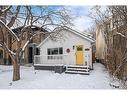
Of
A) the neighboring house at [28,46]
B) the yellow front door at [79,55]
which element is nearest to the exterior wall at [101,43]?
the yellow front door at [79,55]

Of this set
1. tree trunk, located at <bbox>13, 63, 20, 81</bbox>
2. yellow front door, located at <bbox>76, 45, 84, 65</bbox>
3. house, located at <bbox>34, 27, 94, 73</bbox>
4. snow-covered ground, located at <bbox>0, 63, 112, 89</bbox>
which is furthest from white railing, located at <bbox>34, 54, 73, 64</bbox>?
tree trunk, located at <bbox>13, 63, 20, 81</bbox>

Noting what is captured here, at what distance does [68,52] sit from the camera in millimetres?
9438

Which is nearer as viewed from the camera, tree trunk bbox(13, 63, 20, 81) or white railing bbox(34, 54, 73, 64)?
tree trunk bbox(13, 63, 20, 81)

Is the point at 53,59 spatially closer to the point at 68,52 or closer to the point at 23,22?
the point at 68,52

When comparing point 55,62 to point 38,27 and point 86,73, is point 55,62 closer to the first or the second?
point 86,73

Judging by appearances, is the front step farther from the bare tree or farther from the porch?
the bare tree

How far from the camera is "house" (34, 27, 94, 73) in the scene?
9.06 meters

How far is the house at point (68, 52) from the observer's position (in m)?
9.06

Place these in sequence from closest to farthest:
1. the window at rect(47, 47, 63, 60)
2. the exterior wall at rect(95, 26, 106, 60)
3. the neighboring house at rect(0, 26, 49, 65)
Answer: the neighboring house at rect(0, 26, 49, 65), the window at rect(47, 47, 63, 60), the exterior wall at rect(95, 26, 106, 60)

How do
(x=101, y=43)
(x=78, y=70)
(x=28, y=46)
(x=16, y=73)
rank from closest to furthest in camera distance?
(x=16, y=73) → (x=78, y=70) → (x=28, y=46) → (x=101, y=43)

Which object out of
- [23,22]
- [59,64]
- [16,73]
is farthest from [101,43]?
[16,73]

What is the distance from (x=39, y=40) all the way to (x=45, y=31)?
2131mm

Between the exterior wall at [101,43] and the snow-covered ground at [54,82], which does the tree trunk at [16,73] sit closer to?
the snow-covered ground at [54,82]
